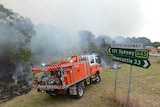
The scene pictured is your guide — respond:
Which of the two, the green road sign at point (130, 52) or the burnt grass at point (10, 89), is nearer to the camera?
the green road sign at point (130, 52)

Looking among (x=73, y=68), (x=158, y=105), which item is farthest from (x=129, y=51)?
(x=158, y=105)

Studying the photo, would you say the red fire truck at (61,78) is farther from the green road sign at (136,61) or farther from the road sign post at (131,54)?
the green road sign at (136,61)

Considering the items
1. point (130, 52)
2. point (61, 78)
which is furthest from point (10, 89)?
point (130, 52)

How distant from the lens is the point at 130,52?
6492 millimetres

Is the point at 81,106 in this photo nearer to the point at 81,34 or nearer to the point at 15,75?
the point at 15,75

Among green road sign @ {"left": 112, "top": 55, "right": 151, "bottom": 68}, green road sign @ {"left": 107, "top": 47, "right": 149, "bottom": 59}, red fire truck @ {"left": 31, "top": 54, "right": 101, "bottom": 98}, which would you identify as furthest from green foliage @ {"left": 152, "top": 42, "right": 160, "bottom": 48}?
green road sign @ {"left": 112, "top": 55, "right": 151, "bottom": 68}

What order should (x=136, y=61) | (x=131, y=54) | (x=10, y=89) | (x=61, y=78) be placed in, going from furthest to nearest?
(x=10, y=89) → (x=61, y=78) → (x=131, y=54) → (x=136, y=61)

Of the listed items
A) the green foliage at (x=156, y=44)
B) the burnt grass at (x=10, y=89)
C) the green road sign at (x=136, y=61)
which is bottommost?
the burnt grass at (x=10, y=89)

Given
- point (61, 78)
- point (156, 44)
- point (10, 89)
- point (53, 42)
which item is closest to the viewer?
point (61, 78)

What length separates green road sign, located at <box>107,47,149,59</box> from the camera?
584cm

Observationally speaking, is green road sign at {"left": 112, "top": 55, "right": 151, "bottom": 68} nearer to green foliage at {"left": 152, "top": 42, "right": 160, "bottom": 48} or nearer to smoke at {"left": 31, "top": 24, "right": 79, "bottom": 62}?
smoke at {"left": 31, "top": 24, "right": 79, "bottom": 62}

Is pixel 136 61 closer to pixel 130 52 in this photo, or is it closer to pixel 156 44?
pixel 130 52

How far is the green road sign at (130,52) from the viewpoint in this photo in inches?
230

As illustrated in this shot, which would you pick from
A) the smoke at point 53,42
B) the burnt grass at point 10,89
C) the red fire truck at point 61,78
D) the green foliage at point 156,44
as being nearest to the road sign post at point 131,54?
the red fire truck at point 61,78
